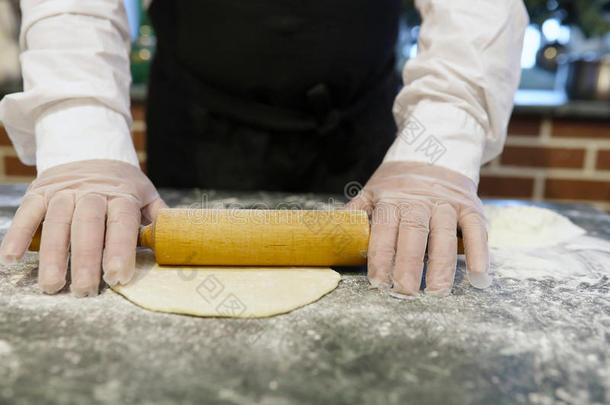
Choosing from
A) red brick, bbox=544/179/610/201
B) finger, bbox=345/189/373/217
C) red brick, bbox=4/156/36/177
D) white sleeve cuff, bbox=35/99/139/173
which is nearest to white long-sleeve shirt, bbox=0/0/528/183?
white sleeve cuff, bbox=35/99/139/173

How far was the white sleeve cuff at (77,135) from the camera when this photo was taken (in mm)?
888

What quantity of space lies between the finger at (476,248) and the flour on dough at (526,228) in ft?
0.66

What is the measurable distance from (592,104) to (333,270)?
1.61 meters

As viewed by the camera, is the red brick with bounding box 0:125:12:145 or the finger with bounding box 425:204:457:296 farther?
the red brick with bounding box 0:125:12:145

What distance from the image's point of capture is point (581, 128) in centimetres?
192

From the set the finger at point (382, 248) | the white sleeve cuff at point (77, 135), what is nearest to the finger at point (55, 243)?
the white sleeve cuff at point (77, 135)

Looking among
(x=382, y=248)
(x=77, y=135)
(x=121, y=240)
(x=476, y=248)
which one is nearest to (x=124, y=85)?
(x=77, y=135)

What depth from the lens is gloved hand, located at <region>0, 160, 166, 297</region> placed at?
73 centimetres

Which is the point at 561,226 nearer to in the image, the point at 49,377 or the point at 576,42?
the point at 49,377

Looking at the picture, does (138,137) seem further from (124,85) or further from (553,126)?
(553,126)

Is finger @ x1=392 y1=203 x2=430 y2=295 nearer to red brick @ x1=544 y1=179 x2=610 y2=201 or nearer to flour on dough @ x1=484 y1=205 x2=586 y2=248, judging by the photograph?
flour on dough @ x1=484 y1=205 x2=586 y2=248

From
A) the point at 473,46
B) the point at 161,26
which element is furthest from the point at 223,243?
the point at 161,26

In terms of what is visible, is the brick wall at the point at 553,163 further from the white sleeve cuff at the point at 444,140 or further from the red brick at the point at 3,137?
the red brick at the point at 3,137

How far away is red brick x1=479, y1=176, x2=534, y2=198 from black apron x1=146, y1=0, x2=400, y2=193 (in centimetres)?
82
